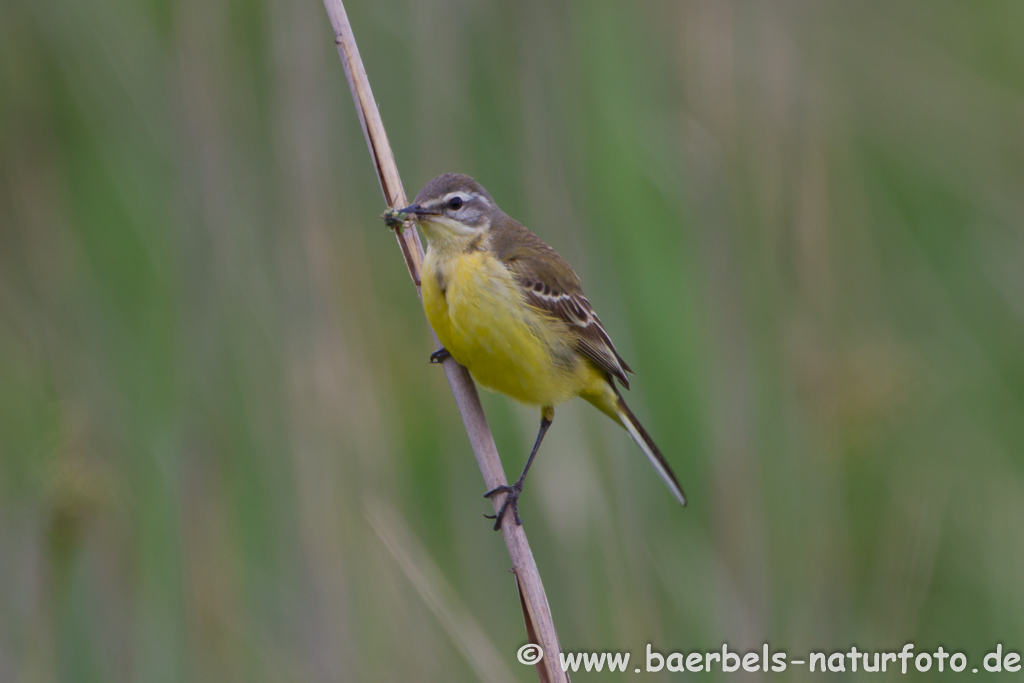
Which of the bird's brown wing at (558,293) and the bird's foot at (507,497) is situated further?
the bird's brown wing at (558,293)

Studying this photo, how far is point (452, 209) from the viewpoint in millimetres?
3289

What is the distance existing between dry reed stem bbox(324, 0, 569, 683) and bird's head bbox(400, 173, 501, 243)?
0.17 meters

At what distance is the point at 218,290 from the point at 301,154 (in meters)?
0.52

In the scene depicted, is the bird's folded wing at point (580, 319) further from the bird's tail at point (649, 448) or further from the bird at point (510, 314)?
the bird's tail at point (649, 448)

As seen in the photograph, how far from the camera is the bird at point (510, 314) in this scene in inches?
125

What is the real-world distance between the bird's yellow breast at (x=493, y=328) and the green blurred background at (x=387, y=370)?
0.17 m

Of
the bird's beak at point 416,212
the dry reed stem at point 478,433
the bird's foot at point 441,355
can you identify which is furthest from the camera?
the bird's foot at point 441,355

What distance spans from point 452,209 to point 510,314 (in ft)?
1.36

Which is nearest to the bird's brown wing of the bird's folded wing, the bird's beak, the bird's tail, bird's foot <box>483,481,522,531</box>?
the bird's folded wing

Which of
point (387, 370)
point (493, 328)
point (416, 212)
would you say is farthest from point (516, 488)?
point (416, 212)

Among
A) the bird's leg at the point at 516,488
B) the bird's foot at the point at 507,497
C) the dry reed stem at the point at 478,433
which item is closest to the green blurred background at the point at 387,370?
the bird's leg at the point at 516,488

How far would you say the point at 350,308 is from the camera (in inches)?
129

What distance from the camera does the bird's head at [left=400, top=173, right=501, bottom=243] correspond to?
10.4 ft

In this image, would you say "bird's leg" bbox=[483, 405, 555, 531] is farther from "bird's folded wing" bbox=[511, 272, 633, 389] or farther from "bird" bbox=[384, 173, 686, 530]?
"bird's folded wing" bbox=[511, 272, 633, 389]
